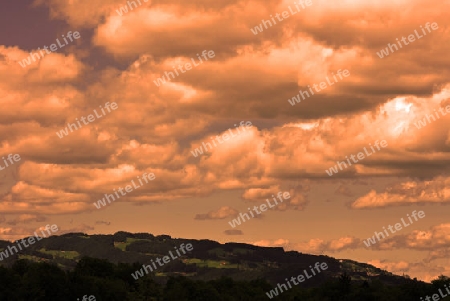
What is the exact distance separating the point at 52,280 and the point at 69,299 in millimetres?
6980

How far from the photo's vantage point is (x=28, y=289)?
193375 mm

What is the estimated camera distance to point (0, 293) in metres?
196

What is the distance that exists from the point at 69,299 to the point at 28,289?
476 inches

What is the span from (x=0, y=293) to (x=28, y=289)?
8598 millimetres

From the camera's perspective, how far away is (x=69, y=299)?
199750 millimetres

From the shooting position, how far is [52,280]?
199 m

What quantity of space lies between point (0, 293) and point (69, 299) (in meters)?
18.2

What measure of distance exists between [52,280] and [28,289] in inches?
302
